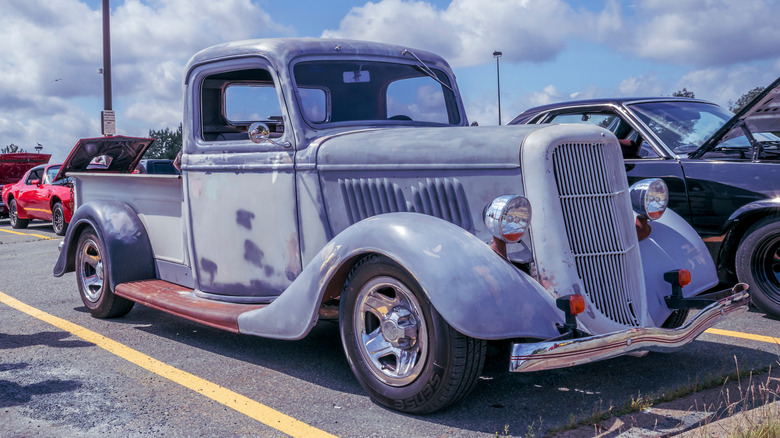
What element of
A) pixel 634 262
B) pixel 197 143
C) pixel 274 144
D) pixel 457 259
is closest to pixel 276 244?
pixel 274 144

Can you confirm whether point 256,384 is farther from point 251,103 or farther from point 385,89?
point 385,89

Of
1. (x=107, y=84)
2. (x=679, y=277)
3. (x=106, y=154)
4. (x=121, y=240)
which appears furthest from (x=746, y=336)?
(x=107, y=84)

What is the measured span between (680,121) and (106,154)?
5.15 metres

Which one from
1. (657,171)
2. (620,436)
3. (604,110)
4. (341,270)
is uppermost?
(604,110)

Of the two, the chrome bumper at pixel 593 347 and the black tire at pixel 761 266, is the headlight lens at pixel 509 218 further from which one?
the black tire at pixel 761 266

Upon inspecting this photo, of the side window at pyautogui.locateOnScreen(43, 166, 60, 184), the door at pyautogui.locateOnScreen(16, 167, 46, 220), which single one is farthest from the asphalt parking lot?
the side window at pyautogui.locateOnScreen(43, 166, 60, 184)

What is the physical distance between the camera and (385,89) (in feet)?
16.3

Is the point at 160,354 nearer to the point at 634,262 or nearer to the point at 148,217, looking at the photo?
the point at 148,217

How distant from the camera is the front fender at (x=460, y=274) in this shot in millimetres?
3238

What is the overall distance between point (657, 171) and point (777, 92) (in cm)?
104

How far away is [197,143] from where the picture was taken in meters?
5.01

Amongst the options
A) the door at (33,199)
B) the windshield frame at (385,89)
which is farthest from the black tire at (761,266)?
the door at (33,199)

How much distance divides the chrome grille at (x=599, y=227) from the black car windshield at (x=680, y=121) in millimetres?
2720

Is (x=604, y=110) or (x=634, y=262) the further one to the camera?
(x=604, y=110)
